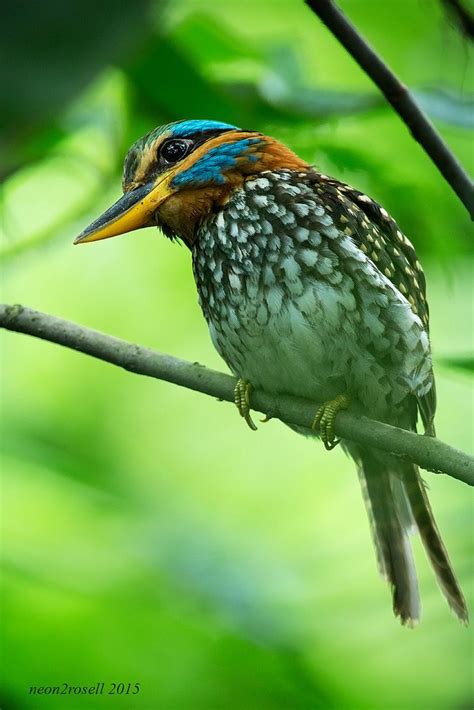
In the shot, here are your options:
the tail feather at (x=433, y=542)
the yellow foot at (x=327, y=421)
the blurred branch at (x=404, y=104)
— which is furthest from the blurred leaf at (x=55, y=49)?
the tail feather at (x=433, y=542)

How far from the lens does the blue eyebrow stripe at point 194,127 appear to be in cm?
312

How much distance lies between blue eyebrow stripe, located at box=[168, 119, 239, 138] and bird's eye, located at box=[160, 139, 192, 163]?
0.02 metres

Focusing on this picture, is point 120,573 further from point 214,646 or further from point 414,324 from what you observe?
point 414,324

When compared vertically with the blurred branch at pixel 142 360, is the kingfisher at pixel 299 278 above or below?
above

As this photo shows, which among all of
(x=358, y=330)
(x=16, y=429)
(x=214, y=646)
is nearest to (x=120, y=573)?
(x=214, y=646)

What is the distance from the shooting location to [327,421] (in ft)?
9.43

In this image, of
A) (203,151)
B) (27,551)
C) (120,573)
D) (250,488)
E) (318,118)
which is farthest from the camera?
(250,488)

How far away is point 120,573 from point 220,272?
1261 millimetres

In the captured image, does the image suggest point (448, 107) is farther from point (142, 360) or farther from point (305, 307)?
point (142, 360)

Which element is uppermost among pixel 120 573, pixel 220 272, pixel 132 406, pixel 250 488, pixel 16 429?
pixel 132 406

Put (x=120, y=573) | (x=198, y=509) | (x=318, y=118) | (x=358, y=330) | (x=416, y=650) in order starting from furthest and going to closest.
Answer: (x=198, y=509)
(x=120, y=573)
(x=416, y=650)
(x=358, y=330)
(x=318, y=118)

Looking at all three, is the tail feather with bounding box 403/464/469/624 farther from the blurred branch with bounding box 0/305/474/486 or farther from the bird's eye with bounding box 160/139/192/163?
the bird's eye with bounding box 160/139/192/163

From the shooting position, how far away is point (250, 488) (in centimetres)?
639

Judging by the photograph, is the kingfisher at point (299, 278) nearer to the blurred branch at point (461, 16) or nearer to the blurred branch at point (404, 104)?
the blurred branch at point (404, 104)
